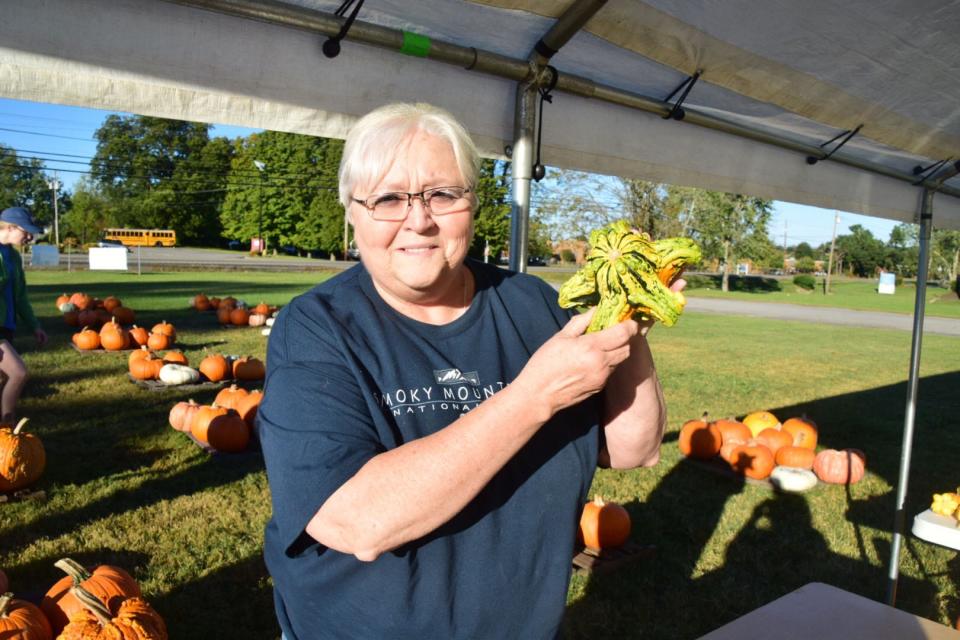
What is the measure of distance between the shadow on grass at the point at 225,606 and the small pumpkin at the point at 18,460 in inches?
92.4

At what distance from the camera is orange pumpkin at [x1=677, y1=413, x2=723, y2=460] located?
301 inches

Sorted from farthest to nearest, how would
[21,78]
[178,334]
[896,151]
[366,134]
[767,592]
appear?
1. [178,334]
2. [767,592]
3. [896,151]
4. [21,78]
5. [366,134]

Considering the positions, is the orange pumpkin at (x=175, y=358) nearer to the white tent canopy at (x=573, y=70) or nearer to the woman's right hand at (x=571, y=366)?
the white tent canopy at (x=573, y=70)

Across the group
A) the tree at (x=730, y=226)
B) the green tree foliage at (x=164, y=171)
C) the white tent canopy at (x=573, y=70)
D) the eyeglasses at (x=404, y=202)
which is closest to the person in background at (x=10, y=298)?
the white tent canopy at (x=573, y=70)

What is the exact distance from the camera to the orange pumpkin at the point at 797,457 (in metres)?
7.34

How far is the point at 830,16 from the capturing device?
283cm

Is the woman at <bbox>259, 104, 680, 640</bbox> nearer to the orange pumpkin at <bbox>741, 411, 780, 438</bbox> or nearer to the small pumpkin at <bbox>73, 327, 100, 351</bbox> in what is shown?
the orange pumpkin at <bbox>741, 411, 780, 438</bbox>

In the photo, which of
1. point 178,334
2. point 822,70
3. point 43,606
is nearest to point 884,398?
point 822,70

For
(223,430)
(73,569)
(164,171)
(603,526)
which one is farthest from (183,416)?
(164,171)

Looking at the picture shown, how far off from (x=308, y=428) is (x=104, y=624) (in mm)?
2369

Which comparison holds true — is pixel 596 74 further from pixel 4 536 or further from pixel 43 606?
pixel 4 536

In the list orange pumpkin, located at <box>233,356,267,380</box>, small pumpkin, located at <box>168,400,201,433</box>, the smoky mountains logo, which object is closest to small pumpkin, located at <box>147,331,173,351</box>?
orange pumpkin, located at <box>233,356,267,380</box>

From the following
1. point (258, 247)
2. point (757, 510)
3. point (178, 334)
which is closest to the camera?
point (757, 510)

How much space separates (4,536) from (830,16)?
6320 mm
